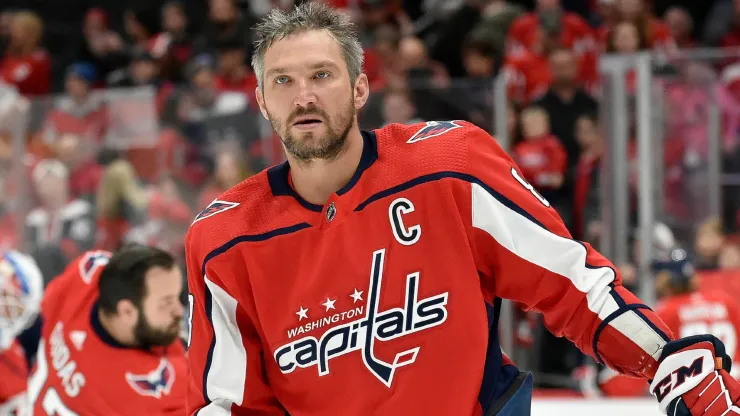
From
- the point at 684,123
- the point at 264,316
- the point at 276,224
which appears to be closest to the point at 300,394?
the point at 264,316

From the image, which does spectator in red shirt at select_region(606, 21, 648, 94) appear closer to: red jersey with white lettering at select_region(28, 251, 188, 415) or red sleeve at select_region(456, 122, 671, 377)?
red jersey with white lettering at select_region(28, 251, 188, 415)

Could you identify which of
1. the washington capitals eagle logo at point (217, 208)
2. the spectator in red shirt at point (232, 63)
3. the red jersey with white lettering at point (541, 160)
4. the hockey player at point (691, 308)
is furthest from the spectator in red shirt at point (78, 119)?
the washington capitals eagle logo at point (217, 208)

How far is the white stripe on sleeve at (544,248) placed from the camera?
179 cm

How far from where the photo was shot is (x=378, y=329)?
6.20 feet

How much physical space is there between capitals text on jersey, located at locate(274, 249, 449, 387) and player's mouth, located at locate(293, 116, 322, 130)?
24 cm

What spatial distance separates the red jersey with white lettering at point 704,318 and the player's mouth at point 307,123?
2.78 metres

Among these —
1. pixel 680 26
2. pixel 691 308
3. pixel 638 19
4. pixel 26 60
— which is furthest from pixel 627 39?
pixel 26 60

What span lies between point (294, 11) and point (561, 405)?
1.84 m

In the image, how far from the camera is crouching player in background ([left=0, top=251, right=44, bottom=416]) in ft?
9.61

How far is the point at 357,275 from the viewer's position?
189 cm

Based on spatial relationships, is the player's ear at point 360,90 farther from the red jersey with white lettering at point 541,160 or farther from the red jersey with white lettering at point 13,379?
the red jersey with white lettering at point 541,160

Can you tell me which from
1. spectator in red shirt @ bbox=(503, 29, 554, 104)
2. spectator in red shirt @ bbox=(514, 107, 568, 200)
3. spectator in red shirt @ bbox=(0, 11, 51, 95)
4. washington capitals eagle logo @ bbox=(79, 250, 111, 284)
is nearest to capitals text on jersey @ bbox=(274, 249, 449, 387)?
washington capitals eagle logo @ bbox=(79, 250, 111, 284)

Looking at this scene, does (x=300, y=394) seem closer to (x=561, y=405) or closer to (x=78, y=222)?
(x=561, y=405)

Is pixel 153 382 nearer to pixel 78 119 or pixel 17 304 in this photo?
pixel 17 304
